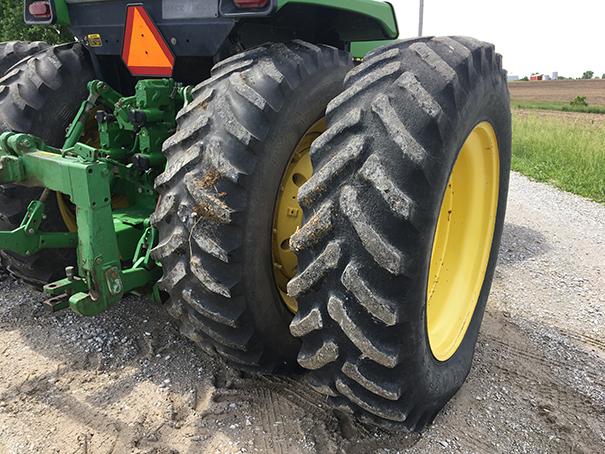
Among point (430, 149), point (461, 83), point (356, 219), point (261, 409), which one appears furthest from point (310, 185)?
point (261, 409)

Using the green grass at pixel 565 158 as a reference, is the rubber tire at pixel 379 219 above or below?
above

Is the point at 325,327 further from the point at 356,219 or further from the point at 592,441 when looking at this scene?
the point at 592,441

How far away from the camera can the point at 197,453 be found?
6.93ft

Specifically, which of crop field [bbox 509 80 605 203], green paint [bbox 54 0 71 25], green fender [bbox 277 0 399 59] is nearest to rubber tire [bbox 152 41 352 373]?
green fender [bbox 277 0 399 59]

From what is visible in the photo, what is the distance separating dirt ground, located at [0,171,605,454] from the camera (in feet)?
7.22

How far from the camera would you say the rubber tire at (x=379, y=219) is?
1634mm

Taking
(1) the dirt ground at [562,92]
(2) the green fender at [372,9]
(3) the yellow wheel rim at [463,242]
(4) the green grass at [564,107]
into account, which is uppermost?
(2) the green fender at [372,9]

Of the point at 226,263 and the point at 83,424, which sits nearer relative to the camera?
the point at 226,263

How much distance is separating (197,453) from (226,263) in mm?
795

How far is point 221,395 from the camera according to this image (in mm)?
2457

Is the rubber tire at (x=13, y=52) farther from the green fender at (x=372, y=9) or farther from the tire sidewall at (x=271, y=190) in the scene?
the tire sidewall at (x=271, y=190)

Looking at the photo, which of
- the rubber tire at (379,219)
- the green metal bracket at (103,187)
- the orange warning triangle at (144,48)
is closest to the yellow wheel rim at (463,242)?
the rubber tire at (379,219)

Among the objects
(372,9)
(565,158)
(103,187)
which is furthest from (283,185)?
(565,158)

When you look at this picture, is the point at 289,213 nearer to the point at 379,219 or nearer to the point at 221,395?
the point at 379,219
